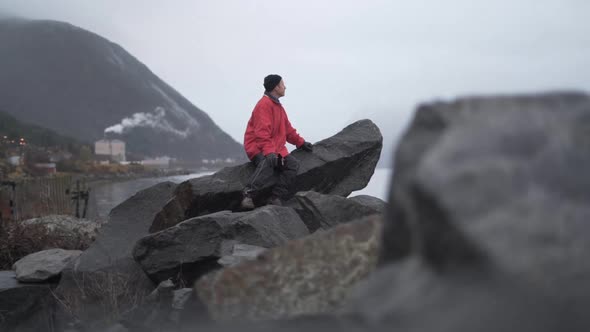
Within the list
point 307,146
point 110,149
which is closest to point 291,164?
point 307,146

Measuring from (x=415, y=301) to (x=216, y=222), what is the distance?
436cm

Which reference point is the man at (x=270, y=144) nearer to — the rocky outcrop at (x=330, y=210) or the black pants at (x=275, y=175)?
the black pants at (x=275, y=175)

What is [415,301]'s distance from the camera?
69.2 inches

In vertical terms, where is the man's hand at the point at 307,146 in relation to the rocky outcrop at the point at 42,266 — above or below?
above

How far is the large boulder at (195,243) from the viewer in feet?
19.0

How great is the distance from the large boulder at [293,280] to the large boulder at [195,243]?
10.1ft

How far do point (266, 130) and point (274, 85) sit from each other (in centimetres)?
71

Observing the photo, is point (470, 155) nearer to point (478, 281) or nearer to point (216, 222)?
point (478, 281)

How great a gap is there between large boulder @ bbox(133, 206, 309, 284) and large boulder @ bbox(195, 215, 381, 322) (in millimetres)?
3086

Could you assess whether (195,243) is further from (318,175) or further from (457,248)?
(457,248)

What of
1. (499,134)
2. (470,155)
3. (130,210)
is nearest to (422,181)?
(470,155)

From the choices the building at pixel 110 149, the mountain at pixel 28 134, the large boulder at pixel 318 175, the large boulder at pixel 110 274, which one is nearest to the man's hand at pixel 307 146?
the large boulder at pixel 318 175

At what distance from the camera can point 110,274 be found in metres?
6.39

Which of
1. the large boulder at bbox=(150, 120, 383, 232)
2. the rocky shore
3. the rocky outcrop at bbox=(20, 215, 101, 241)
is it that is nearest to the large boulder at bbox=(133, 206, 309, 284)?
the large boulder at bbox=(150, 120, 383, 232)
